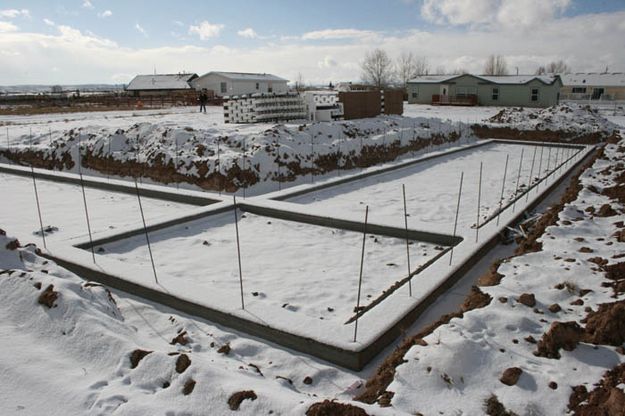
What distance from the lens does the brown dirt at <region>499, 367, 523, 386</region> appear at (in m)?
3.32

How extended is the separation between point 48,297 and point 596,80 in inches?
2393

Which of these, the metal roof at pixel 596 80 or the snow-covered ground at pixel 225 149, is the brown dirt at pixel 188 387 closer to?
the snow-covered ground at pixel 225 149

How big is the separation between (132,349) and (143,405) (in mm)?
666

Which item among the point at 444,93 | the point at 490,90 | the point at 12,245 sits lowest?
the point at 12,245

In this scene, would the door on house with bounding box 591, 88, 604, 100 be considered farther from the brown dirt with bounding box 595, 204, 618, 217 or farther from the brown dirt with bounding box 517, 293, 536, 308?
the brown dirt with bounding box 517, 293, 536, 308

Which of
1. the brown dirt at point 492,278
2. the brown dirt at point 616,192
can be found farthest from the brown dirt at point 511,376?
the brown dirt at point 616,192

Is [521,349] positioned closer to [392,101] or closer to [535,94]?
[392,101]

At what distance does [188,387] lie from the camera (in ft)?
10.5

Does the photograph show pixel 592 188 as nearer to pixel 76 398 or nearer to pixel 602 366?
pixel 602 366

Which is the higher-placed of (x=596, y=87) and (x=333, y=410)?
(x=596, y=87)

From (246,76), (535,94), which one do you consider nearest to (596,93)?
(535,94)

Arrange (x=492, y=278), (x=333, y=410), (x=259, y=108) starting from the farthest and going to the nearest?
(x=259, y=108) < (x=492, y=278) < (x=333, y=410)

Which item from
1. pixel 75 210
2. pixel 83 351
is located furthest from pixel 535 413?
pixel 75 210

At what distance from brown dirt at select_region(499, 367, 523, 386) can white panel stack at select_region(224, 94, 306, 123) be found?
13856 mm
